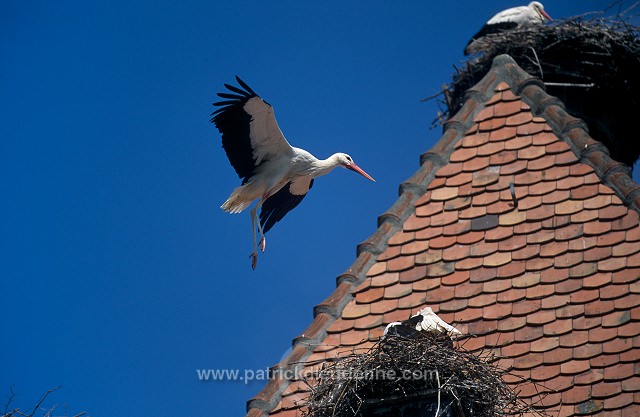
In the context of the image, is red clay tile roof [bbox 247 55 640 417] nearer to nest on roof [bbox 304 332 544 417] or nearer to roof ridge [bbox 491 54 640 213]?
roof ridge [bbox 491 54 640 213]

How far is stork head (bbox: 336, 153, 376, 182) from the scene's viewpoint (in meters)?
12.3

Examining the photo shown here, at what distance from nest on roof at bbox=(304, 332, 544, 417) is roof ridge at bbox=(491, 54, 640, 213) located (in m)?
2.80

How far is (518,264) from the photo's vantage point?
10.1 metres

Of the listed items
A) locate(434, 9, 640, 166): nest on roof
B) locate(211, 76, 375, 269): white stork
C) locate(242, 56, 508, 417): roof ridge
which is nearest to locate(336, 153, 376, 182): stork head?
locate(211, 76, 375, 269): white stork

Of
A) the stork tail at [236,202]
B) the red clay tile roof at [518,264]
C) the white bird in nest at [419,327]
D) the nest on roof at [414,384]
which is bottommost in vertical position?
the nest on roof at [414,384]

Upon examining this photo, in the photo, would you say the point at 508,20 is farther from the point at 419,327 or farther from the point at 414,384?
the point at 414,384

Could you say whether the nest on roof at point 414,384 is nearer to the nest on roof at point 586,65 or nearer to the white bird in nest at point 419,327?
the white bird in nest at point 419,327

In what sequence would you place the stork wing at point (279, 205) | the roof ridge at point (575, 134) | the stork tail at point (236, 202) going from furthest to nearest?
the stork wing at point (279, 205) → the stork tail at point (236, 202) → the roof ridge at point (575, 134)

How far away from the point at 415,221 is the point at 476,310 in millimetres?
1343

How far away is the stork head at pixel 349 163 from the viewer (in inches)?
486

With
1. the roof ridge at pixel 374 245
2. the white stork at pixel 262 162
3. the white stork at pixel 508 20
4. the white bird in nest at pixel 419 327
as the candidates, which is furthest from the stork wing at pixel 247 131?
the white stork at pixel 508 20

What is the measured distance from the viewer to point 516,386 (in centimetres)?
902

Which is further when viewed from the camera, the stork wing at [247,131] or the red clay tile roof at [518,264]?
the stork wing at [247,131]

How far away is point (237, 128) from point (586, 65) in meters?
5.14
